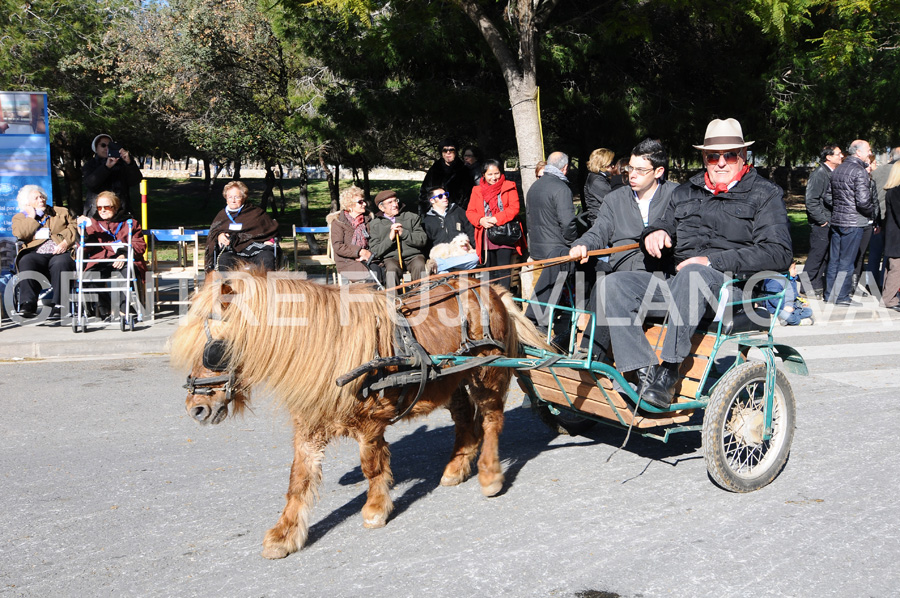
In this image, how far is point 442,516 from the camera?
4438 mm

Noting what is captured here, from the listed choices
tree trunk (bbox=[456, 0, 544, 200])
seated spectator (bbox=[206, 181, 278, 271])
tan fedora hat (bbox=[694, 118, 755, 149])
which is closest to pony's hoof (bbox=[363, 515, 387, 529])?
tan fedora hat (bbox=[694, 118, 755, 149])

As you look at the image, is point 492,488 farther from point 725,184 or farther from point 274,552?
point 725,184

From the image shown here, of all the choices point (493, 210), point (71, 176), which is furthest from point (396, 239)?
point (71, 176)

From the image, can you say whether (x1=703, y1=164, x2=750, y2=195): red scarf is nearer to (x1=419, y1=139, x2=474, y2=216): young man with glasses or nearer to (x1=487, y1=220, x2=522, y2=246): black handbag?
(x1=487, y1=220, x2=522, y2=246): black handbag

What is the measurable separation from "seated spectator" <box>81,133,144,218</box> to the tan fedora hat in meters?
8.47

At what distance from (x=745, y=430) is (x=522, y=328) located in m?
1.51

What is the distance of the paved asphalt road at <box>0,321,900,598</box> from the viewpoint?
363cm

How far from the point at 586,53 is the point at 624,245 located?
882 centimetres

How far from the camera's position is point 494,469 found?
4727mm

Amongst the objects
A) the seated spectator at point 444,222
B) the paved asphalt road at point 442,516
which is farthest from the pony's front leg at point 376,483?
the seated spectator at point 444,222

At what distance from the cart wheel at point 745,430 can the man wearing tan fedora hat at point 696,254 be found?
302mm

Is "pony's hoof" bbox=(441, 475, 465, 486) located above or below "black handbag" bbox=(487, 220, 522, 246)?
below

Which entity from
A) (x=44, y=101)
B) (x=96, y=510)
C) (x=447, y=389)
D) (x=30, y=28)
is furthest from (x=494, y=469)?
(x=30, y=28)

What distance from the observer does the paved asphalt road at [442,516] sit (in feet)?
11.9
